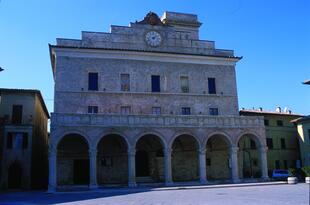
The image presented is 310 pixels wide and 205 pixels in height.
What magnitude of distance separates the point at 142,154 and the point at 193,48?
39.5ft

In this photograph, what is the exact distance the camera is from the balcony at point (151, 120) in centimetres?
2981

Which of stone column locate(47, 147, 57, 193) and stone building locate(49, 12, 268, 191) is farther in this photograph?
stone building locate(49, 12, 268, 191)

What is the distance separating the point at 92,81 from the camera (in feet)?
114

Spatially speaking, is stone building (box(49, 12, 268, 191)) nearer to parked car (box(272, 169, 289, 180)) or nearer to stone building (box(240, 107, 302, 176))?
parked car (box(272, 169, 289, 180))

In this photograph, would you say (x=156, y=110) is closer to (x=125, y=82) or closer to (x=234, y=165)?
(x=125, y=82)

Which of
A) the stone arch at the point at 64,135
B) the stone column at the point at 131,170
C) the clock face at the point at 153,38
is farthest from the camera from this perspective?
the clock face at the point at 153,38

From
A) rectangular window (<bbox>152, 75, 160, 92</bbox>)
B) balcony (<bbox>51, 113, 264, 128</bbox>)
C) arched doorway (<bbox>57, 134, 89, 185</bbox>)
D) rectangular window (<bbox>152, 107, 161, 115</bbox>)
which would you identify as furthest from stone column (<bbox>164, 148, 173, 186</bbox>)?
arched doorway (<bbox>57, 134, 89, 185</bbox>)

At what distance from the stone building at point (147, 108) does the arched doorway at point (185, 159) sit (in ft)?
0.31

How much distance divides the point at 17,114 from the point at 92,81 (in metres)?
8.45

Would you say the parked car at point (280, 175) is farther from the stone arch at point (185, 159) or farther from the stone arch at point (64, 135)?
the stone arch at point (64, 135)

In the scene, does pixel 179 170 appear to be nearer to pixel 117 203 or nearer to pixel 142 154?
pixel 142 154

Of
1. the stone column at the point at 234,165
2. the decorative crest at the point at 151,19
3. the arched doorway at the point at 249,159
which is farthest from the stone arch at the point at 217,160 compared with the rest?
the decorative crest at the point at 151,19

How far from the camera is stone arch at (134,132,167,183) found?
115 ft

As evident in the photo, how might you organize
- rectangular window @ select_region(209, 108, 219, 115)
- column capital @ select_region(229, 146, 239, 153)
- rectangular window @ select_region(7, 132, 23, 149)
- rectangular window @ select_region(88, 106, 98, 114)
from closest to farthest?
1. column capital @ select_region(229, 146, 239, 153)
2. rectangular window @ select_region(88, 106, 98, 114)
3. rectangular window @ select_region(7, 132, 23, 149)
4. rectangular window @ select_region(209, 108, 219, 115)
